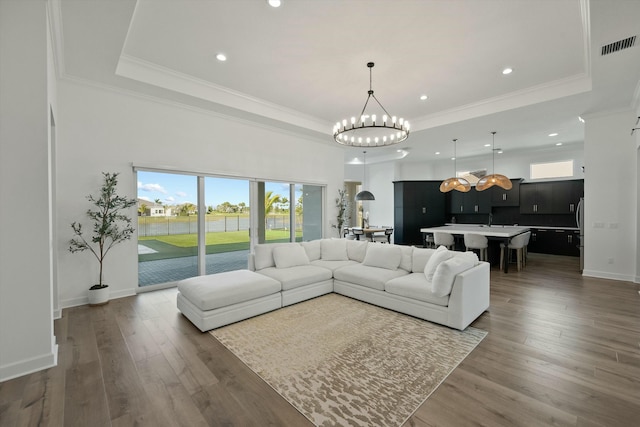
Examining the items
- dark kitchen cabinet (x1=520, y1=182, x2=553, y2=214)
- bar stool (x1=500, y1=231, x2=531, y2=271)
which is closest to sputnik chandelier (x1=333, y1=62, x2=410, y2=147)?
bar stool (x1=500, y1=231, x2=531, y2=271)

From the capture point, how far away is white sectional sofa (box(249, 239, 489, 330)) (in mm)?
3211

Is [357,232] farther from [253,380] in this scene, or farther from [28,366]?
[28,366]

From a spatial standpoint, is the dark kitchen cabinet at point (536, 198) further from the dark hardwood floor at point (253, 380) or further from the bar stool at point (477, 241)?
the dark hardwood floor at point (253, 380)

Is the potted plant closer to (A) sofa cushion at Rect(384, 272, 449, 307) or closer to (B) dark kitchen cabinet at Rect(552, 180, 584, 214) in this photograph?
(A) sofa cushion at Rect(384, 272, 449, 307)

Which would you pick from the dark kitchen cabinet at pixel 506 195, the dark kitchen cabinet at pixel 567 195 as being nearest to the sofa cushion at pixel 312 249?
the dark kitchen cabinet at pixel 506 195

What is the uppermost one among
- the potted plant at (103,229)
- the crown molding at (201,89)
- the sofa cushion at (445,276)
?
the crown molding at (201,89)

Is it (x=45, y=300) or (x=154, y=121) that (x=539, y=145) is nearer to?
(x=154, y=121)

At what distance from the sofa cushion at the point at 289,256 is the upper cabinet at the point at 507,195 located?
788 centimetres

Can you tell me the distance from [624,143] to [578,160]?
3769 mm

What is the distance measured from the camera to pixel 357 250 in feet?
16.8

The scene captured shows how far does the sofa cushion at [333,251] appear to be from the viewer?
5.12m

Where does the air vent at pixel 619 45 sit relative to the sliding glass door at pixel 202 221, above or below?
above

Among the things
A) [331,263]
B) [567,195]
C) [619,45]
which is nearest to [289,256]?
[331,263]

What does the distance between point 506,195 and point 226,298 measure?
9.74m
